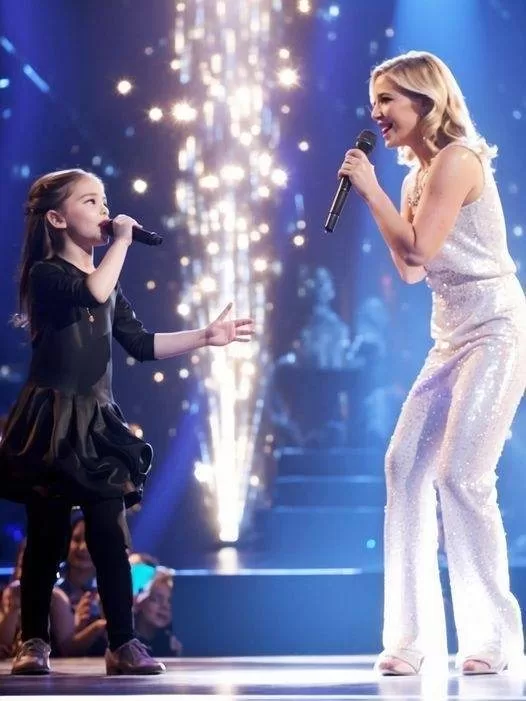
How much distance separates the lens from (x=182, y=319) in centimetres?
958

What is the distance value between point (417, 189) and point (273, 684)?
1231 millimetres

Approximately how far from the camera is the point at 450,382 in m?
2.90

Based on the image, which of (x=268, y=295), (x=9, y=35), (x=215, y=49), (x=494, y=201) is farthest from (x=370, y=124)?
(x=494, y=201)

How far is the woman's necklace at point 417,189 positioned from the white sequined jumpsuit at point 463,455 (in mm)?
143

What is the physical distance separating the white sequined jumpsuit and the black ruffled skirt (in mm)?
627

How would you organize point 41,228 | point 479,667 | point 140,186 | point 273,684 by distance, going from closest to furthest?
1. point 273,684
2. point 479,667
3. point 41,228
4. point 140,186

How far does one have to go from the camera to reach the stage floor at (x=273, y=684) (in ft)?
6.97

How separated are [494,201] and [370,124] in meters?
6.21

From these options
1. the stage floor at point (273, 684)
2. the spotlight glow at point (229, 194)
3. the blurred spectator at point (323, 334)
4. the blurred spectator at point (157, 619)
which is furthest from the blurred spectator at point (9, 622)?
the blurred spectator at point (323, 334)

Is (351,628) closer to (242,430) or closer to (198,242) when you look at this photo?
(198,242)

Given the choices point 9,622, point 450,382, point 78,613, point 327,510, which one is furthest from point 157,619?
point 327,510

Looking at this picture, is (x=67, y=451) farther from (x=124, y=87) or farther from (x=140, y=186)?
(x=140, y=186)

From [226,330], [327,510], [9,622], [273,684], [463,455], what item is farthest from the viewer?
[327,510]

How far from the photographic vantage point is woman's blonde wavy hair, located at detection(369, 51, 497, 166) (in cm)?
288
